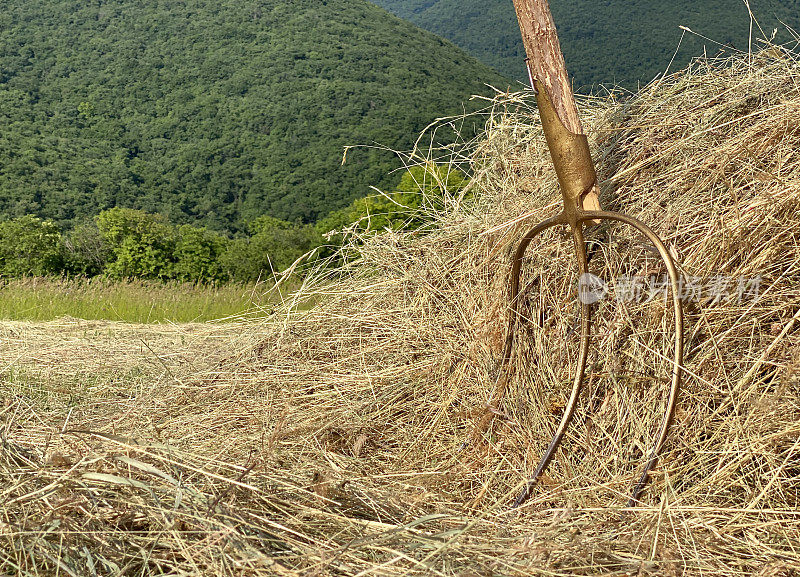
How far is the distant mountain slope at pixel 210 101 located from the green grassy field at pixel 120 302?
42.9ft

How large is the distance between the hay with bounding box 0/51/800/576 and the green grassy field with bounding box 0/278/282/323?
7.26ft

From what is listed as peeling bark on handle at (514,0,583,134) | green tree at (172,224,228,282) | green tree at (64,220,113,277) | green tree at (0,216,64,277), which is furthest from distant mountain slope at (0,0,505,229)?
peeling bark on handle at (514,0,583,134)

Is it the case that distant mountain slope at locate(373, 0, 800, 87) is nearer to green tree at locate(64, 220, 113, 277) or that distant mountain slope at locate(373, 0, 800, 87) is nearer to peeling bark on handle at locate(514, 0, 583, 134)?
green tree at locate(64, 220, 113, 277)

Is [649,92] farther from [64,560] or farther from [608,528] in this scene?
[64,560]

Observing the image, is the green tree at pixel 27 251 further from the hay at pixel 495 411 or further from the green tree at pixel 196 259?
the hay at pixel 495 411

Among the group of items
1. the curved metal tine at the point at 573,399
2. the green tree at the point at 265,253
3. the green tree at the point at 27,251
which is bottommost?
the green tree at the point at 265,253

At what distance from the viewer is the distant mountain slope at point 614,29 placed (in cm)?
2395

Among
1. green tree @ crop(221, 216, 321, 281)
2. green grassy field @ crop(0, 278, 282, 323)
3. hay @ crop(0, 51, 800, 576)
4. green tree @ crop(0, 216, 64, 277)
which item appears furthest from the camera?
green tree @ crop(221, 216, 321, 281)
